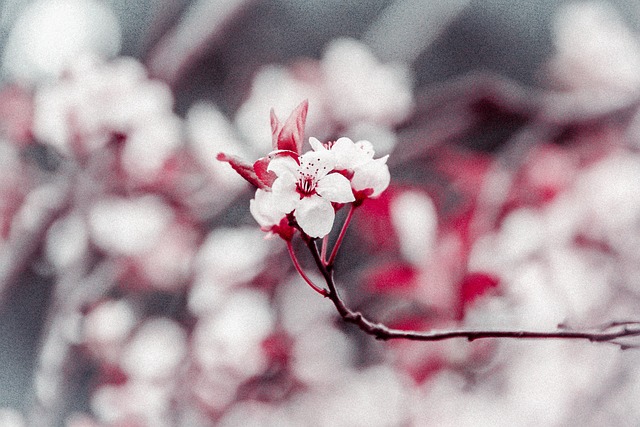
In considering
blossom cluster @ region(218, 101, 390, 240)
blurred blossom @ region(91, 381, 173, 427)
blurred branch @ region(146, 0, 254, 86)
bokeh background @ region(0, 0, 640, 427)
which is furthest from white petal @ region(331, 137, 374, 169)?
blurred blossom @ region(91, 381, 173, 427)

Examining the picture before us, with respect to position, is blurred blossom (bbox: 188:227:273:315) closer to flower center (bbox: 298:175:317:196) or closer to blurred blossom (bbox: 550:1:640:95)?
flower center (bbox: 298:175:317:196)

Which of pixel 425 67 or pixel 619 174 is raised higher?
pixel 425 67

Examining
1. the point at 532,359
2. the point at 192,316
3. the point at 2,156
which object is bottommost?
the point at 532,359

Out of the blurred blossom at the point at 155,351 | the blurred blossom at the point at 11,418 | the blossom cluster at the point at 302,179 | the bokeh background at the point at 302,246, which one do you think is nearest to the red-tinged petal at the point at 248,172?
the blossom cluster at the point at 302,179

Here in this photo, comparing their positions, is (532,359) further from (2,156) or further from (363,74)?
(2,156)

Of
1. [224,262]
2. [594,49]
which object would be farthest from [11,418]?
[594,49]

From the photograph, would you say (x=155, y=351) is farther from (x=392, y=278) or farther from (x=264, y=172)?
(x=264, y=172)

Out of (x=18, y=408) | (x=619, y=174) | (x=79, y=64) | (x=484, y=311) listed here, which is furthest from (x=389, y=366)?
(x=79, y=64)
